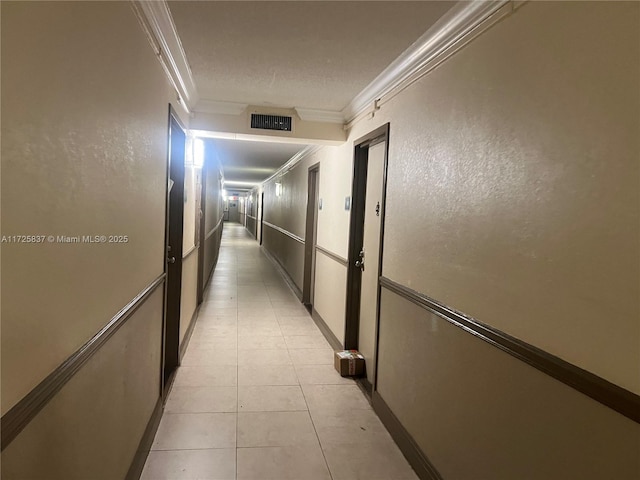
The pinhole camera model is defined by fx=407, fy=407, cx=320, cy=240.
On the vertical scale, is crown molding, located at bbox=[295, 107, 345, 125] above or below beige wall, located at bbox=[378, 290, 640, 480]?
above

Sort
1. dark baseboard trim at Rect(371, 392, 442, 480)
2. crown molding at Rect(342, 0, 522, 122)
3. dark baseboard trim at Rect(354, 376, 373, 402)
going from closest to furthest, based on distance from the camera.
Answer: crown molding at Rect(342, 0, 522, 122) < dark baseboard trim at Rect(371, 392, 442, 480) < dark baseboard trim at Rect(354, 376, 373, 402)

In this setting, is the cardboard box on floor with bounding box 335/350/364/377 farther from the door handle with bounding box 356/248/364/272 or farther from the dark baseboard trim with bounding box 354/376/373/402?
the door handle with bounding box 356/248/364/272

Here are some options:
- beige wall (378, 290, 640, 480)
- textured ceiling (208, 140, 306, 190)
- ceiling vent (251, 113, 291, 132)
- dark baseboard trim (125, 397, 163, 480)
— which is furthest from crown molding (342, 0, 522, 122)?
textured ceiling (208, 140, 306, 190)

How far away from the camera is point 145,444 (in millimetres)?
2307

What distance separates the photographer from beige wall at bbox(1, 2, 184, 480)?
0.91 metres

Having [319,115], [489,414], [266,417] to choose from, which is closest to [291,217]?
[319,115]

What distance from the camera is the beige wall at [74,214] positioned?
0.91m

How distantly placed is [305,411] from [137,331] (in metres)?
1.46

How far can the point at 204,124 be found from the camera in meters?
Answer: 3.80

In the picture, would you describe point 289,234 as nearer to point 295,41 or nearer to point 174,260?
point 174,260

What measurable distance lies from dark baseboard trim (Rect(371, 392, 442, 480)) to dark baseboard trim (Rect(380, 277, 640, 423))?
85cm

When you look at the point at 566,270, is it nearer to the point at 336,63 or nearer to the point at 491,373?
the point at 491,373

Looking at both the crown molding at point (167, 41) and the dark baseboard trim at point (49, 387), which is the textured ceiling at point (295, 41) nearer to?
the crown molding at point (167, 41)

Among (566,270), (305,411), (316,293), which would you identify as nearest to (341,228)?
(316,293)
